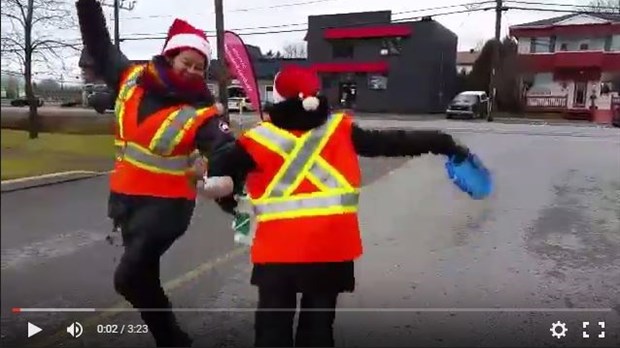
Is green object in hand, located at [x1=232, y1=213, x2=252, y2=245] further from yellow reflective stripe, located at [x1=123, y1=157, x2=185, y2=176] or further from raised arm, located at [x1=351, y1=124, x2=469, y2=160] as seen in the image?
raised arm, located at [x1=351, y1=124, x2=469, y2=160]

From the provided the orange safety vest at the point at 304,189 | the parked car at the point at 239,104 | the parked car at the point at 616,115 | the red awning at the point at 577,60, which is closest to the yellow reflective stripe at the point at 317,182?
the orange safety vest at the point at 304,189

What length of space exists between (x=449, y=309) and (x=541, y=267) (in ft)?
3.46

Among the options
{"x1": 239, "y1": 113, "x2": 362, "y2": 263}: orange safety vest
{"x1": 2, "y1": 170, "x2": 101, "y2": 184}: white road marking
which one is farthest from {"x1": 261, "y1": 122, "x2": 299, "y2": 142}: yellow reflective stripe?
{"x1": 2, "y1": 170, "x2": 101, "y2": 184}: white road marking

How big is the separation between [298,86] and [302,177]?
0.23 meters

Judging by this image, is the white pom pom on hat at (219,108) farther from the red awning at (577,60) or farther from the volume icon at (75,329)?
the red awning at (577,60)

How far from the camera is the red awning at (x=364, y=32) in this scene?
1.62m

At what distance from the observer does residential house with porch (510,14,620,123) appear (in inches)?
74.5

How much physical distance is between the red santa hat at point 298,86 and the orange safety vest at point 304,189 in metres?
0.08

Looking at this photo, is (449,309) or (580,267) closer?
(449,309)

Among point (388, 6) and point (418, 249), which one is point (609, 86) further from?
point (418, 249)

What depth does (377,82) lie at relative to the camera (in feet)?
5.98

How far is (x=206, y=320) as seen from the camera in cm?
232

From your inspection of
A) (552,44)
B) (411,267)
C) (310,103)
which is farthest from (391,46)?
(411,267)

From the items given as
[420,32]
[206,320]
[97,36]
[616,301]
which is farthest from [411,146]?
[616,301]
